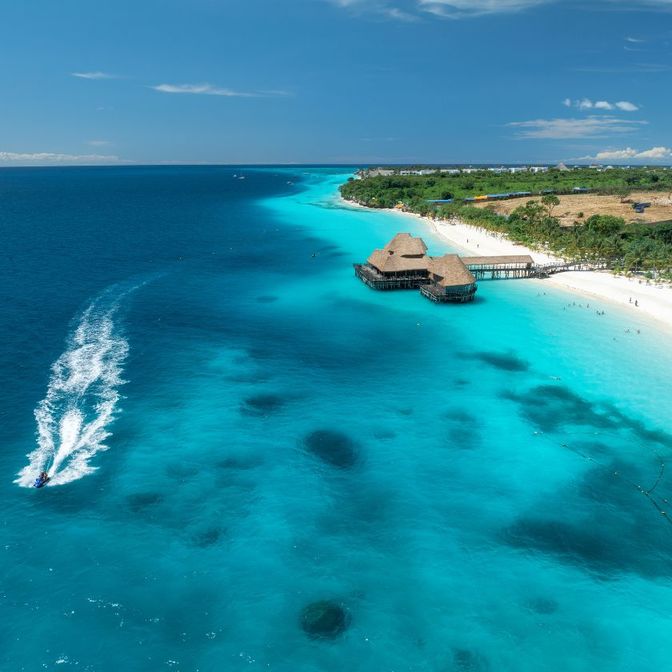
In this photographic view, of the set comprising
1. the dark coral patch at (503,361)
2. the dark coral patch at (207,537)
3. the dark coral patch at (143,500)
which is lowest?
the dark coral patch at (207,537)

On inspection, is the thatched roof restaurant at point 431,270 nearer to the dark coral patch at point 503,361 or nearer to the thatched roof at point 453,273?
the thatched roof at point 453,273

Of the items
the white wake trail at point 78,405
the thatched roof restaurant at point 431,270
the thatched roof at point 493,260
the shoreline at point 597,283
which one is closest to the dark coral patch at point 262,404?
the white wake trail at point 78,405

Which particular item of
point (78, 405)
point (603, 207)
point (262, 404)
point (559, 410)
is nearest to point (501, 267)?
point (559, 410)

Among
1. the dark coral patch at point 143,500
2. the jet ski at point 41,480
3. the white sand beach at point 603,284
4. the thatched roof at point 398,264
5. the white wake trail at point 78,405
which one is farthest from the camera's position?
the thatched roof at point 398,264

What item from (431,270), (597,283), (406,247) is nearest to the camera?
(431,270)

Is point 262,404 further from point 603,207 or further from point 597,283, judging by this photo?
point 603,207

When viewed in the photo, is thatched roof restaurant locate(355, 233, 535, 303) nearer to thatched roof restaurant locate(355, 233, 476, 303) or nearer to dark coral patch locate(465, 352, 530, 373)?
thatched roof restaurant locate(355, 233, 476, 303)

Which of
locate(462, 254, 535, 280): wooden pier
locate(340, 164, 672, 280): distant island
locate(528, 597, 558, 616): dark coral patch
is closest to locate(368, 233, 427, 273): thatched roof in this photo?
locate(462, 254, 535, 280): wooden pier
